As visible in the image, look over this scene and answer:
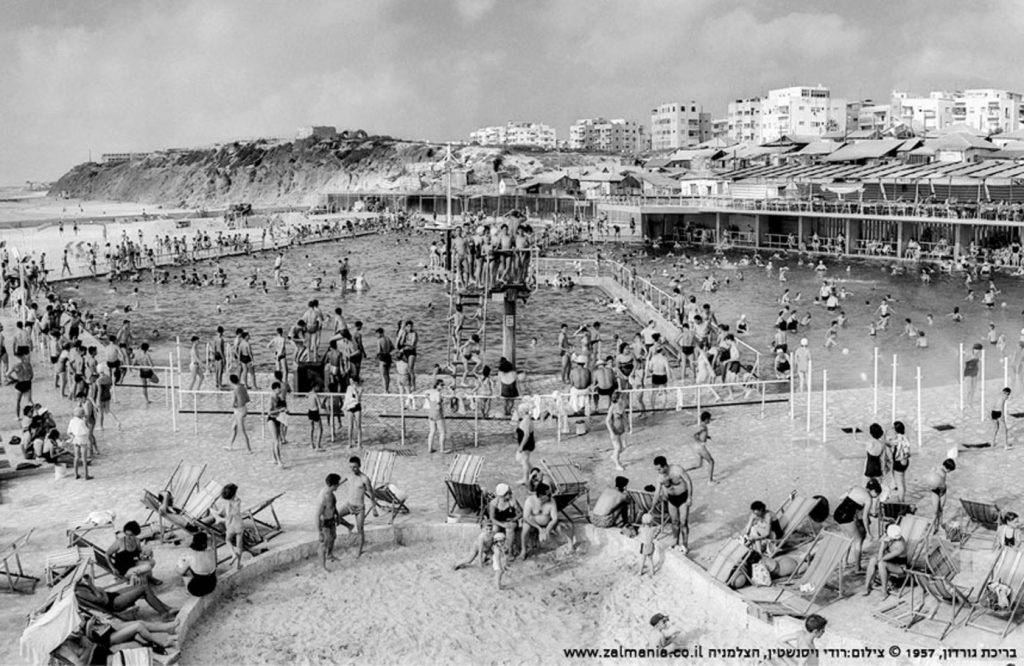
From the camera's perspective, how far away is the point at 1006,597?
9031 millimetres

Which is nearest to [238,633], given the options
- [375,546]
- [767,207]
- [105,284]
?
[375,546]

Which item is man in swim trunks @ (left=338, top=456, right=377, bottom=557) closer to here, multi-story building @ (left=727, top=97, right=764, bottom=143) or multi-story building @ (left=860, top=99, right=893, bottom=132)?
multi-story building @ (left=860, top=99, right=893, bottom=132)

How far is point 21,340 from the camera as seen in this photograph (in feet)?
69.5

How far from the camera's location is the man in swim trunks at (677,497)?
1102cm

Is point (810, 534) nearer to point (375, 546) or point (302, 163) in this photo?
point (375, 546)

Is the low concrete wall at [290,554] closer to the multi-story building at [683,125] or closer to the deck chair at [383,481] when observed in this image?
the deck chair at [383,481]

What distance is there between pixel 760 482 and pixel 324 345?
508 inches

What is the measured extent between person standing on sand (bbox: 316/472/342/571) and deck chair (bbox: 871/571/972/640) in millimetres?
5686

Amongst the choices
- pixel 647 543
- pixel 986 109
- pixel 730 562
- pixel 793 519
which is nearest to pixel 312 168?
pixel 986 109

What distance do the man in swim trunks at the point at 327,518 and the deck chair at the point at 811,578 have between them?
4584 millimetres

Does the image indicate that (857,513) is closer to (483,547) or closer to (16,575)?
(483,547)

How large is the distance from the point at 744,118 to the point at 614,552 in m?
170

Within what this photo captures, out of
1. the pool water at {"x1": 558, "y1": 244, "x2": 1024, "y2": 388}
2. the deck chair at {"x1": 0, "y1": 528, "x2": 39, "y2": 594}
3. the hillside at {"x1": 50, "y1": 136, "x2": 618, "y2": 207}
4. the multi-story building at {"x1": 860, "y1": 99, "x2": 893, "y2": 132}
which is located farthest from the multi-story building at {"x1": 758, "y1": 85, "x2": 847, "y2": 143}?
the deck chair at {"x1": 0, "y1": 528, "x2": 39, "y2": 594}

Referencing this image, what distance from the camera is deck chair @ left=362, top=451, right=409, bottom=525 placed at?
40.8 feet
